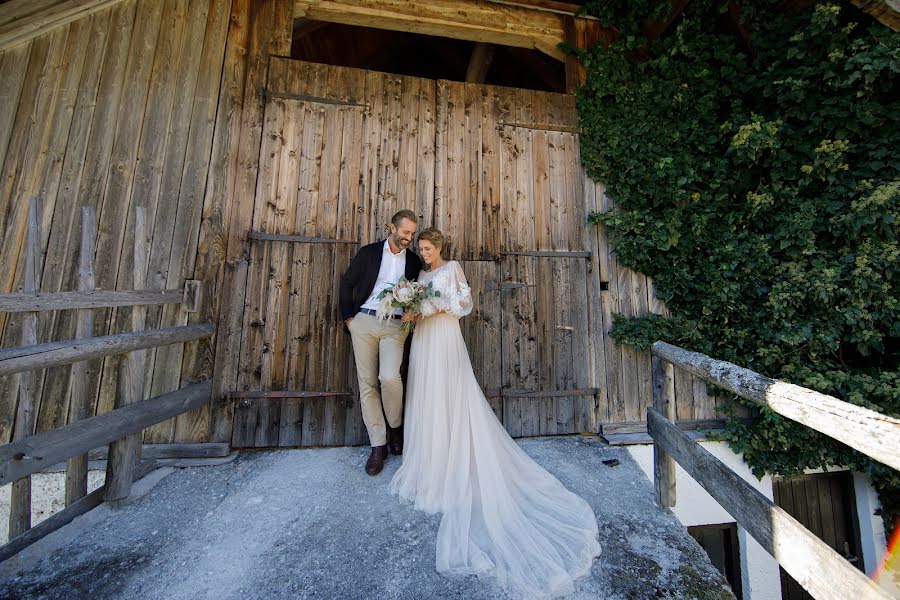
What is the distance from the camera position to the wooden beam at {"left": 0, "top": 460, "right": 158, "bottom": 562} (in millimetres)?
1772

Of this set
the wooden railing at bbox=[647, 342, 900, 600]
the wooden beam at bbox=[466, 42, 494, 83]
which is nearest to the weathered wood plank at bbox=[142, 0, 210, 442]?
the wooden beam at bbox=[466, 42, 494, 83]

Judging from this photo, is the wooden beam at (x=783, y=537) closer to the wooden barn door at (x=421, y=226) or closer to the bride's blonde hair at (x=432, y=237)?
the wooden barn door at (x=421, y=226)

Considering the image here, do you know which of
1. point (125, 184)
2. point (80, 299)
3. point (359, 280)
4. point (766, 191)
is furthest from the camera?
point (766, 191)

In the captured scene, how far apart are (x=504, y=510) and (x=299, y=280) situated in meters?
2.32

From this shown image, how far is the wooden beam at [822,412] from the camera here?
1.04m

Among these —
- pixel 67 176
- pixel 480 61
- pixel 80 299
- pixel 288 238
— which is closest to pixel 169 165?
pixel 67 176

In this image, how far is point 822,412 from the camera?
1.25 m

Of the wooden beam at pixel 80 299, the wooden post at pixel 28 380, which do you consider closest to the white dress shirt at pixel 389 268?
the wooden beam at pixel 80 299

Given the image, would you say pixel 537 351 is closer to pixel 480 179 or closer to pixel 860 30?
pixel 480 179

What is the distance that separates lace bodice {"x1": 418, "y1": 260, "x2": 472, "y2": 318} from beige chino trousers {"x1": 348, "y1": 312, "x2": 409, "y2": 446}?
359 mm

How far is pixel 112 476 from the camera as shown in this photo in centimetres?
226

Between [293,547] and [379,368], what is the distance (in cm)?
123

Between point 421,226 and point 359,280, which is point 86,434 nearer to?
point 359,280

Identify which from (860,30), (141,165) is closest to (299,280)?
(141,165)
